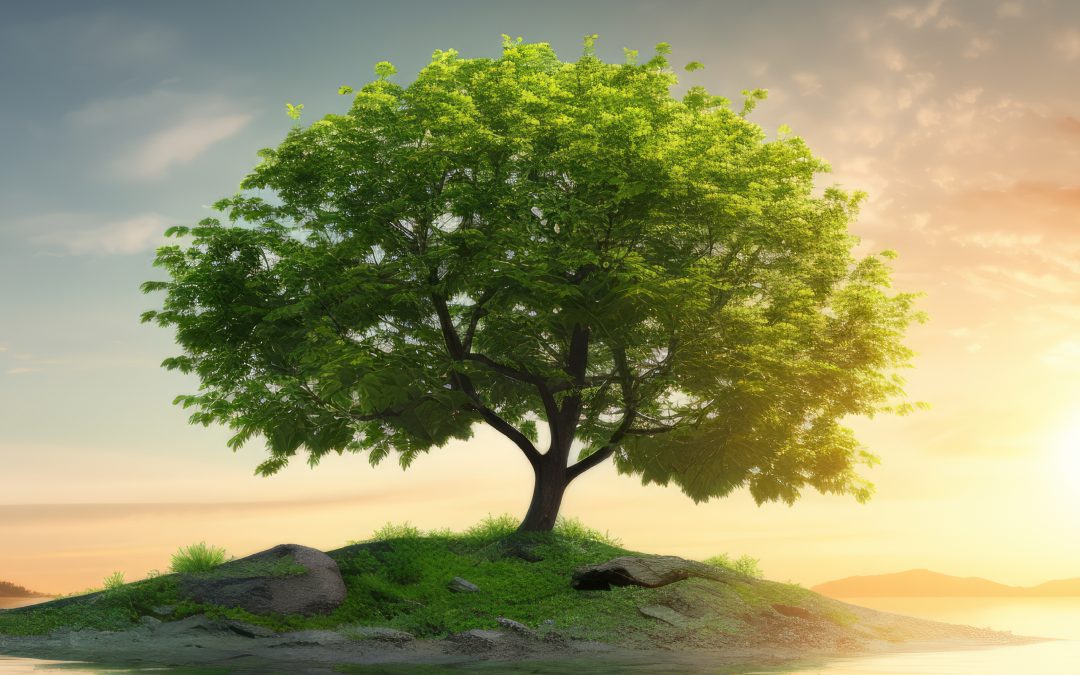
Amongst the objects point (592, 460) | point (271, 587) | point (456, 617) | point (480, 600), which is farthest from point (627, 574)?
point (271, 587)

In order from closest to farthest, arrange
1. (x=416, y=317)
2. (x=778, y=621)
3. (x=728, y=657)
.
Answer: (x=728, y=657) → (x=778, y=621) → (x=416, y=317)

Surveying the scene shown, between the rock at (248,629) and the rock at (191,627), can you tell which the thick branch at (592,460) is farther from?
the rock at (191,627)

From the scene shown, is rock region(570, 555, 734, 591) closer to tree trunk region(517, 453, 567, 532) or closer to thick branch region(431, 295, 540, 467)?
tree trunk region(517, 453, 567, 532)

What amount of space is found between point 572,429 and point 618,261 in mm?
7263

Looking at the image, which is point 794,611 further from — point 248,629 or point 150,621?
point 150,621

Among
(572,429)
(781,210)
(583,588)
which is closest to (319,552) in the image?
(583,588)

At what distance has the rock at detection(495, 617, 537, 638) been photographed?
1738 centimetres

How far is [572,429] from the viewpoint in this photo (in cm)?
2797

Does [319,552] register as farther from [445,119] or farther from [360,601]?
[445,119]

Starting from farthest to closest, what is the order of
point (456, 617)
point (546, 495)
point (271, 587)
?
point (546, 495) → point (271, 587) → point (456, 617)

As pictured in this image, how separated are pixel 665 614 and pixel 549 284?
27.4 feet

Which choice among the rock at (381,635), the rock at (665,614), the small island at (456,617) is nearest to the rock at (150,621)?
the small island at (456,617)

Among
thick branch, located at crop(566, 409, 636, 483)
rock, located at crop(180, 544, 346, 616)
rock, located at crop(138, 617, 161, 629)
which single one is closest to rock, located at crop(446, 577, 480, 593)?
rock, located at crop(180, 544, 346, 616)

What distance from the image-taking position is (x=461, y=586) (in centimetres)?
2183
